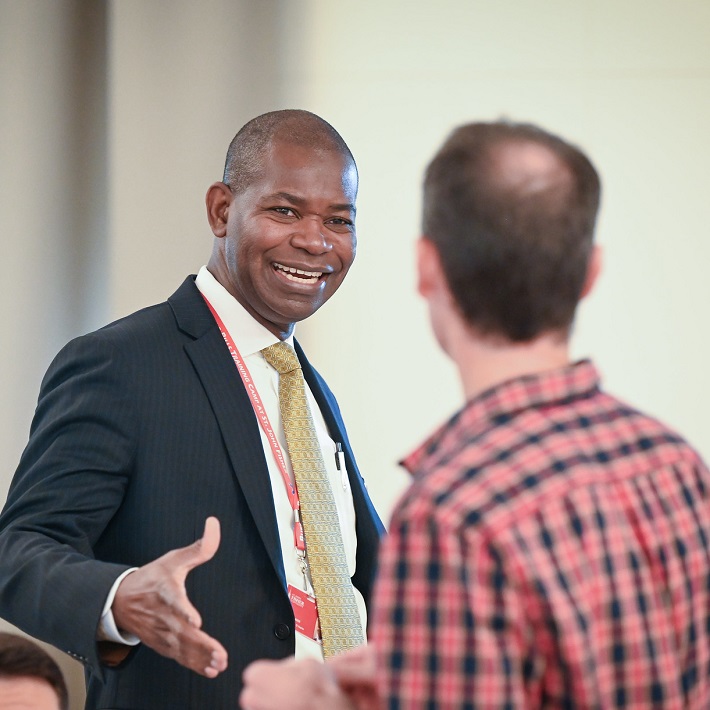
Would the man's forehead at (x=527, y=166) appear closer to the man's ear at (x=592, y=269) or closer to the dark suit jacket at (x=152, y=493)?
the man's ear at (x=592, y=269)

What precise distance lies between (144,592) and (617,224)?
85.6 inches

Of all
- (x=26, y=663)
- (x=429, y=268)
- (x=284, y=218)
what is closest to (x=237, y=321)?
(x=284, y=218)

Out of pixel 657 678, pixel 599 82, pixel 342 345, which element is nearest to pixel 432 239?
pixel 657 678

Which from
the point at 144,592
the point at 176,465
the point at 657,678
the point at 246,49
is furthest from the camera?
the point at 246,49

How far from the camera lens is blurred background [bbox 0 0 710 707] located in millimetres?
3127

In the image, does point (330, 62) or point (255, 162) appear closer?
point (255, 162)

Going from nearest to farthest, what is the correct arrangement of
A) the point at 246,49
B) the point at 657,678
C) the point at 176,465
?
1. the point at 657,678
2. the point at 176,465
3. the point at 246,49

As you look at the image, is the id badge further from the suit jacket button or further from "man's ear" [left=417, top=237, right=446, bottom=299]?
"man's ear" [left=417, top=237, right=446, bottom=299]

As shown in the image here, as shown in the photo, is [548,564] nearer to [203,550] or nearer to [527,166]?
[527,166]

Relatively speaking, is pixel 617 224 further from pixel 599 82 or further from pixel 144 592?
pixel 144 592

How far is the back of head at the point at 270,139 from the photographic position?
227 cm

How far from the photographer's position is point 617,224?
128 inches

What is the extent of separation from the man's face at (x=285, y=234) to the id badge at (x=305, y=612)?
57 centimetres

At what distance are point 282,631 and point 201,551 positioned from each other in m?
0.56
